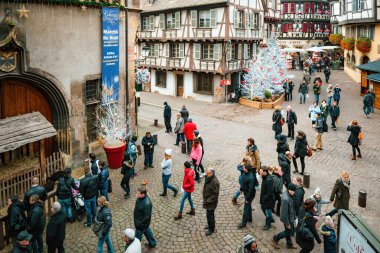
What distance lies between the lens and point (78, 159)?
14188 millimetres

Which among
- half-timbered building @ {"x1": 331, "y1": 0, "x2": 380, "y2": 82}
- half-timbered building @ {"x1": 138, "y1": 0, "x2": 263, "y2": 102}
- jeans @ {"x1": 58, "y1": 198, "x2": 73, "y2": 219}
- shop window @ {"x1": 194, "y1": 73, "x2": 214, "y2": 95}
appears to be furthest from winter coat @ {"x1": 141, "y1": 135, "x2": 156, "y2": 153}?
half-timbered building @ {"x1": 331, "y1": 0, "x2": 380, "y2": 82}

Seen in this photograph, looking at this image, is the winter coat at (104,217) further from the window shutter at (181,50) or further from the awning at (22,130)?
the window shutter at (181,50)

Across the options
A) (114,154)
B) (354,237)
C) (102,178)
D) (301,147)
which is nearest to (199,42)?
(114,154)

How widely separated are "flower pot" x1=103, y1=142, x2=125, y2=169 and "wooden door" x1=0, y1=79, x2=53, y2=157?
2288 millimetres

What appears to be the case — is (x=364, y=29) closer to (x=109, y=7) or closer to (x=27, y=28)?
(x=109, y=7)

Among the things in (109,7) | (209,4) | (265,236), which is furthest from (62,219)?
A: (209,4)

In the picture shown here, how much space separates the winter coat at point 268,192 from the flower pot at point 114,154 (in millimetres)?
6836

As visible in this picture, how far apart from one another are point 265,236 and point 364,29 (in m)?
27.5

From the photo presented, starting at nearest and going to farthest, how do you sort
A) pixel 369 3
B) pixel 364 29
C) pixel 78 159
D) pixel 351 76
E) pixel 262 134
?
pixel 78 159, pixel 262 134, pixel 369 3, pixel 364 29, pixel 351 76

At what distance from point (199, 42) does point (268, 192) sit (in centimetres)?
2294

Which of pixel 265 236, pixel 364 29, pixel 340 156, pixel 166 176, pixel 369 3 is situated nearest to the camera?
pixel 265 236

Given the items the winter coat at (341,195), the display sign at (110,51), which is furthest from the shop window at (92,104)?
the winter coat at (341,195)

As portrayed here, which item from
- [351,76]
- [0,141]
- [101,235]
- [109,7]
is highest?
[109,7]

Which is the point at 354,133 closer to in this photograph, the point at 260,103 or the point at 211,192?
the point at 211,192
